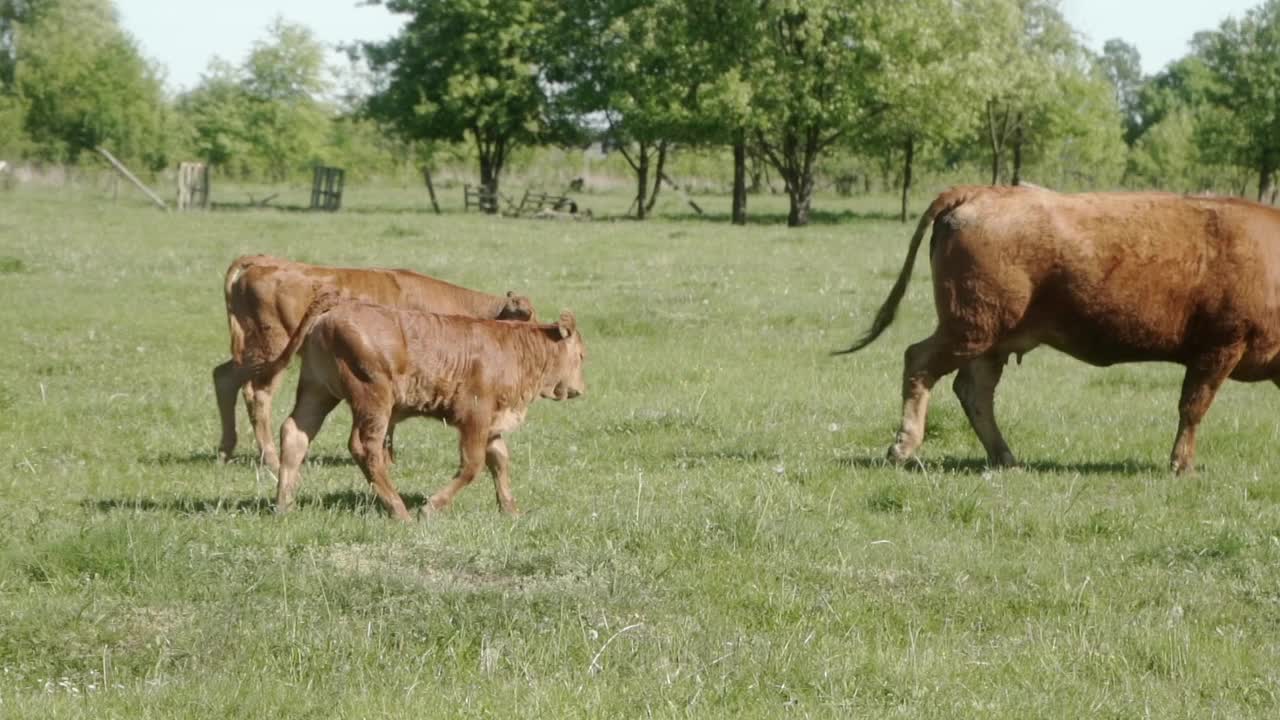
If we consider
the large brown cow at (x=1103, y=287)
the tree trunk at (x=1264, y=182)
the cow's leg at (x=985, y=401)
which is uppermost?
the tree trunk at (x=1264, y=182)

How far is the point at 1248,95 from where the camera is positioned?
200 feet

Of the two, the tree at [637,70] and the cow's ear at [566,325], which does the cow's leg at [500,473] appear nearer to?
the cow's ear at [566,325]

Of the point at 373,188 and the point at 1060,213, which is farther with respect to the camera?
the point at 373,188

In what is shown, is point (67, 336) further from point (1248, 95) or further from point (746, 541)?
point (1248, 95)

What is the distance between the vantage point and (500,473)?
864cm

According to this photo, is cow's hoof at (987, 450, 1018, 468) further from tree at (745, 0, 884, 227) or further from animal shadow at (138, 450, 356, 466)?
tree at (745, 0, 884, 227)

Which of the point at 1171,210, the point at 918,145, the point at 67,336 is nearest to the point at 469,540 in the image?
the point at 1171,210

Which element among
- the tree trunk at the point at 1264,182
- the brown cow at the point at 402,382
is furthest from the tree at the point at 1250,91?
the brown cow at the point at 402,382

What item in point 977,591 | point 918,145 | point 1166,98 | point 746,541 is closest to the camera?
point 977,591

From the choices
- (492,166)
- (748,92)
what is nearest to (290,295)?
(748,92)

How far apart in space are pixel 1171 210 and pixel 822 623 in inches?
208

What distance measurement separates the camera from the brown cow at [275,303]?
10.6 metres

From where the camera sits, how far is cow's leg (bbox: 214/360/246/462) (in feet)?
34.4

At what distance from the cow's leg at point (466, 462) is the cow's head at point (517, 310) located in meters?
2.15
